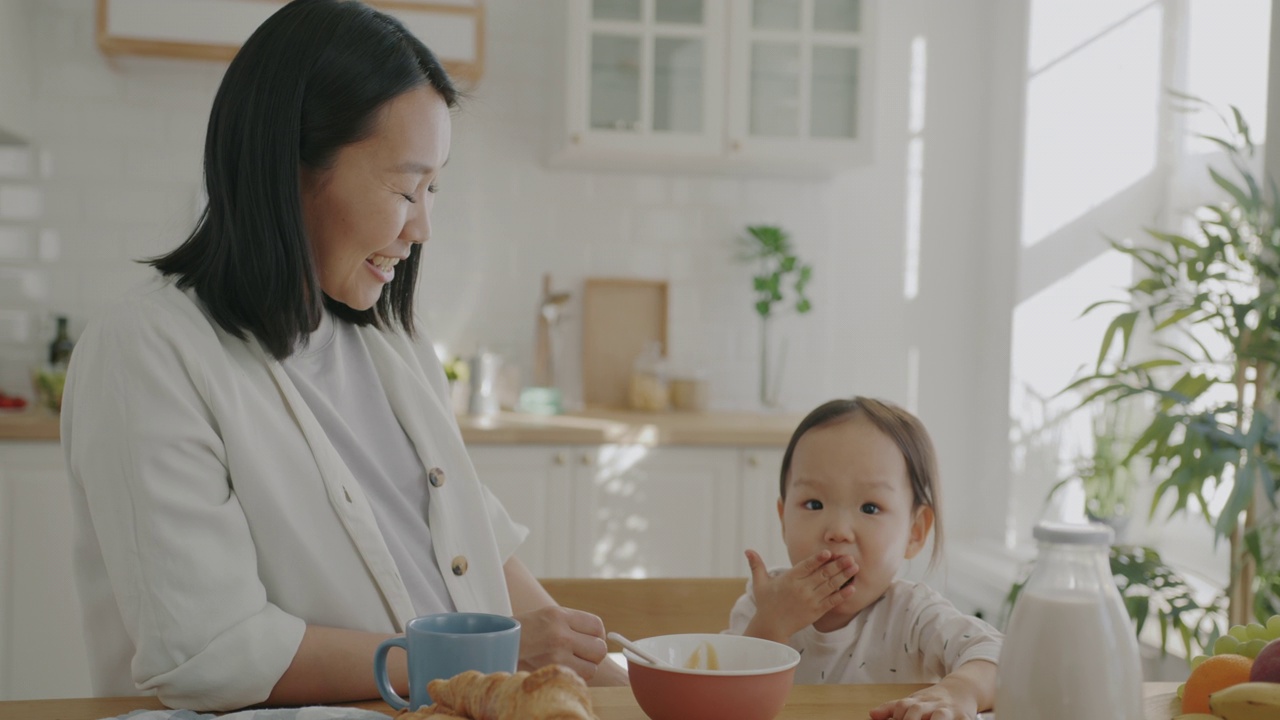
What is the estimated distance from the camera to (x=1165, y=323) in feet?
8.20

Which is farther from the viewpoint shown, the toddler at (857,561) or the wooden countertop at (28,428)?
the wooden countertop at (28,428)

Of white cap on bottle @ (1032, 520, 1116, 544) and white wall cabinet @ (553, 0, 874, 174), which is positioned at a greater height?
white wall cabinet @ (553, 0, 874, 174)

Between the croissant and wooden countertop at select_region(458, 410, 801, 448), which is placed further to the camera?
wooden countertop at select_region(458, 410, 801, 448)

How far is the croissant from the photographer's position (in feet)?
2.54

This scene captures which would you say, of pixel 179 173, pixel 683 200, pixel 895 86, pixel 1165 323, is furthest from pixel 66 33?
pixel 1165 323

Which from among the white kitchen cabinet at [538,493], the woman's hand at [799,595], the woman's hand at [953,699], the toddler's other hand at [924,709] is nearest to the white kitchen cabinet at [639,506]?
the white kitchen cabinet at [538,493]

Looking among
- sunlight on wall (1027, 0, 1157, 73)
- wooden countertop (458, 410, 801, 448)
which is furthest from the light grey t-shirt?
sunlight on wall (1027, 0, 1157, 73)

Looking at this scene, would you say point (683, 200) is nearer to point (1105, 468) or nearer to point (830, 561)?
point (1105, 468)

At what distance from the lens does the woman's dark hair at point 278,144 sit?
1.35m

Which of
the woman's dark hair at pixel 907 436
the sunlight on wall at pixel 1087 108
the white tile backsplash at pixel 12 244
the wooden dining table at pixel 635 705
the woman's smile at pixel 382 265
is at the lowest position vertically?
the wooden dining table at pixel 635 705

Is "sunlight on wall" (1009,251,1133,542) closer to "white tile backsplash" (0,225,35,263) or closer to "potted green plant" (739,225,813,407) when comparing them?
"potted green plant" (739,225,813,407)

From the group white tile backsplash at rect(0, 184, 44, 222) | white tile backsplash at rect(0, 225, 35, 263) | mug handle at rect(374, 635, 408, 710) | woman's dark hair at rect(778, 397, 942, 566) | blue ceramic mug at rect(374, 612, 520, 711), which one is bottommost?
mug handle at rect(374, 635, 408, 710)

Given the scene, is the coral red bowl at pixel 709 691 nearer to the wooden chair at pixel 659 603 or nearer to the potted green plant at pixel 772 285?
the wooden chair at pixel 659 603

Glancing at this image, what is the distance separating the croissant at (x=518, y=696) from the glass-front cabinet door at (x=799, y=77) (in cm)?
305
